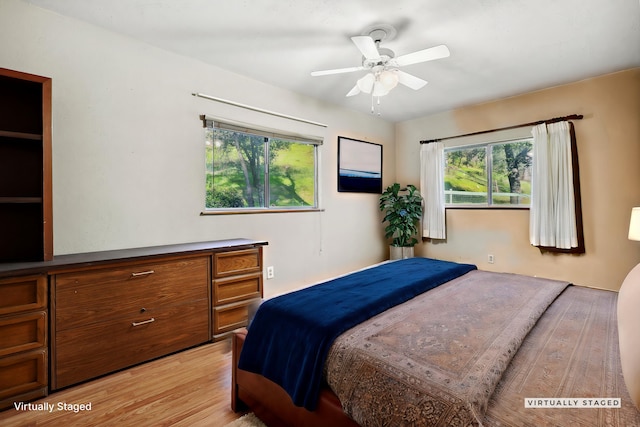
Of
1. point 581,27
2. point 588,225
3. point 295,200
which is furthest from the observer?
point 295,200

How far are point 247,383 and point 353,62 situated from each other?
9.10ft

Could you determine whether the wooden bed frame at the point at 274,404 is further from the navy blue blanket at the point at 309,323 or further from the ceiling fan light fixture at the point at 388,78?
the ceiling fan light fixture at the point at 388,78

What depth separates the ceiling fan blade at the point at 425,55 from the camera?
6.63ft

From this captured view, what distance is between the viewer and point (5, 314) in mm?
1655

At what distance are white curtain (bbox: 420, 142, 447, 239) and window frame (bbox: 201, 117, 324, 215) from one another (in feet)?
5.65

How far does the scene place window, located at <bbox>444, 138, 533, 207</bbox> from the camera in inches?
148

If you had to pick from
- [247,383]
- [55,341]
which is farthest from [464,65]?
[55,341]

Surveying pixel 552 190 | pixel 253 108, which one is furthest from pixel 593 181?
pixel 253 108

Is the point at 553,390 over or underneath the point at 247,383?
over

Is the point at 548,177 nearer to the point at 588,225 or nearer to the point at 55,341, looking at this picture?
the point at 588,225

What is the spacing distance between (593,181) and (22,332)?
5072mm

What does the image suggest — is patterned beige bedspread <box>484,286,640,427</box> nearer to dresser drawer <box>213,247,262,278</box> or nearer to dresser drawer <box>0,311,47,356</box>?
dresser drawer <box>213,247,262,278</box>

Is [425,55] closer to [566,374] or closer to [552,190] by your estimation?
[566,374]

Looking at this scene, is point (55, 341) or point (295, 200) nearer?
point (55, 341)
